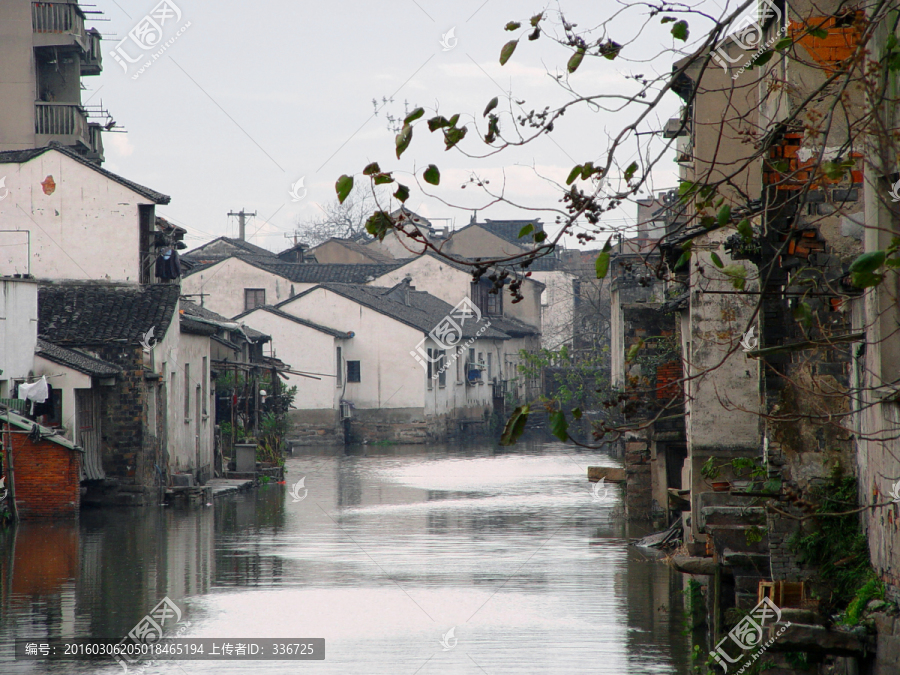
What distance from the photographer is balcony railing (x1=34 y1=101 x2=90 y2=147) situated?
29688mm

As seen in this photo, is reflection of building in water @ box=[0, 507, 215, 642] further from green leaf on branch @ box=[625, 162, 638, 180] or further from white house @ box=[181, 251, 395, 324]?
white house @ box=[181, 251, 395, 324]

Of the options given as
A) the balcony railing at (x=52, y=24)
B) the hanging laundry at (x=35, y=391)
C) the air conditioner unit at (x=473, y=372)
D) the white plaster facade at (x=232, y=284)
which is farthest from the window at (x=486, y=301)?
the hanging laundry at (x=35, y=391)

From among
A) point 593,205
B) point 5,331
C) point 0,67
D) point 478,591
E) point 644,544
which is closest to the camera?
point 593,205

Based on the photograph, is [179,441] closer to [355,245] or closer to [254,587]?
[254,587]

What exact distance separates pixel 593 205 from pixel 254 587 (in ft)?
29.1

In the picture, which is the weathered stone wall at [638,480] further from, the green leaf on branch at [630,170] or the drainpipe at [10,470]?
the green leaf on branch at [630,170]

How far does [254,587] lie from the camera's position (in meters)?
12.3

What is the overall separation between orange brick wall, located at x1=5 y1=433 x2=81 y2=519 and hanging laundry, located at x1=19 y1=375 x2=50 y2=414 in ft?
2.68

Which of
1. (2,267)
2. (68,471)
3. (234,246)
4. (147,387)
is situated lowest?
(68,471)

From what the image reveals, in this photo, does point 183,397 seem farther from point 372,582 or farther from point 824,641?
point 824,641

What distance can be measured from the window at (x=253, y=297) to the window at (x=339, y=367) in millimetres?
6842

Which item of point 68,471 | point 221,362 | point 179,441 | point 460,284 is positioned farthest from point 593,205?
point 460,284

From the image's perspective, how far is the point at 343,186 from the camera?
4.39 meters

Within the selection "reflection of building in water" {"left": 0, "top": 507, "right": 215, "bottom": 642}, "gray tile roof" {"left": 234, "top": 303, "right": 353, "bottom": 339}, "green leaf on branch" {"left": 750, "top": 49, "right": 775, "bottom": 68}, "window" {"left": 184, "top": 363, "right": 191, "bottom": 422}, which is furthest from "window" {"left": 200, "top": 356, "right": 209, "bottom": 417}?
"green leaf on branch" {"left": 750, "top": 49, "right": 775, "bottom": 68}
